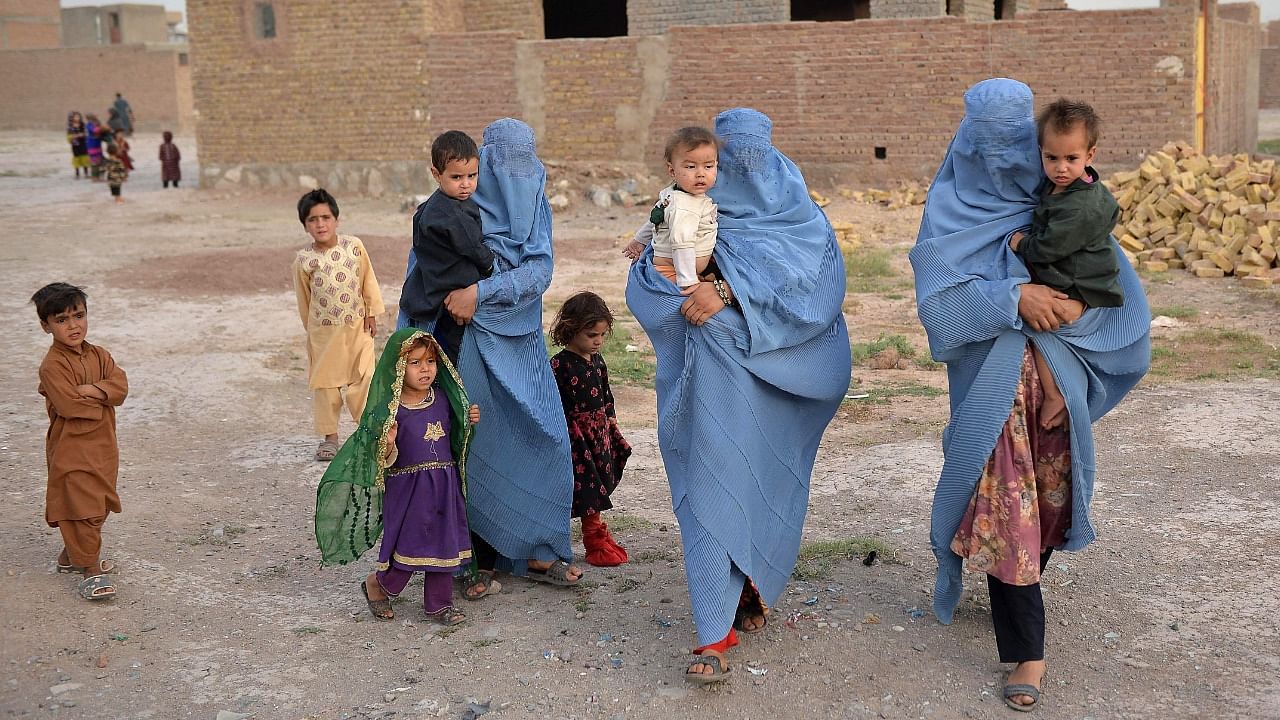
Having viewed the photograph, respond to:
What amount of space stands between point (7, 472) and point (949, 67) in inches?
454

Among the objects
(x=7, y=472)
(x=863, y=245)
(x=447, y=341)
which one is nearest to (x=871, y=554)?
(x=447, y=341)

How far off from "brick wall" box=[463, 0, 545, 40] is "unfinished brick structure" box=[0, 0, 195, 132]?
20.4 meters

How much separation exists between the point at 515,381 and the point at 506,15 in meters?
14.4

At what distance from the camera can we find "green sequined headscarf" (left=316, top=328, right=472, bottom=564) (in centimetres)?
377

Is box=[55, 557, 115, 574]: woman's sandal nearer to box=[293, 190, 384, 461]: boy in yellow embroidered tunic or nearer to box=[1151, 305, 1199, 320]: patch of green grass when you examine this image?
box=[293, 190, 384, 461]: boy in yellow embroidered tunic

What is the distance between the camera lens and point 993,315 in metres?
3.30

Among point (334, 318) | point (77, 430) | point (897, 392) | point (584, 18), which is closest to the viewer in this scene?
point (77, 430)

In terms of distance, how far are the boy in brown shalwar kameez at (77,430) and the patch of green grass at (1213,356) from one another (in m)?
5.48

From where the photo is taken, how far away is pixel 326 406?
5898 millimetres

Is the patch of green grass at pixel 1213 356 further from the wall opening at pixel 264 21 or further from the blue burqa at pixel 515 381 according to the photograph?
the wall opening at pixel 264 21

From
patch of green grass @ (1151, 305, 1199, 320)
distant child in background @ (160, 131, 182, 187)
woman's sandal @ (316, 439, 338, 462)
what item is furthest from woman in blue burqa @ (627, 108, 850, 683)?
distant child in background @ (160, 131, 182, 187)

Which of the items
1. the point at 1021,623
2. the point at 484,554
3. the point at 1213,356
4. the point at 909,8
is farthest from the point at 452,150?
the point at 909,8

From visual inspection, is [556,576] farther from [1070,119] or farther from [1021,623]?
[1070,119]

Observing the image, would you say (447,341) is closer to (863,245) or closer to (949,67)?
(863,245)
